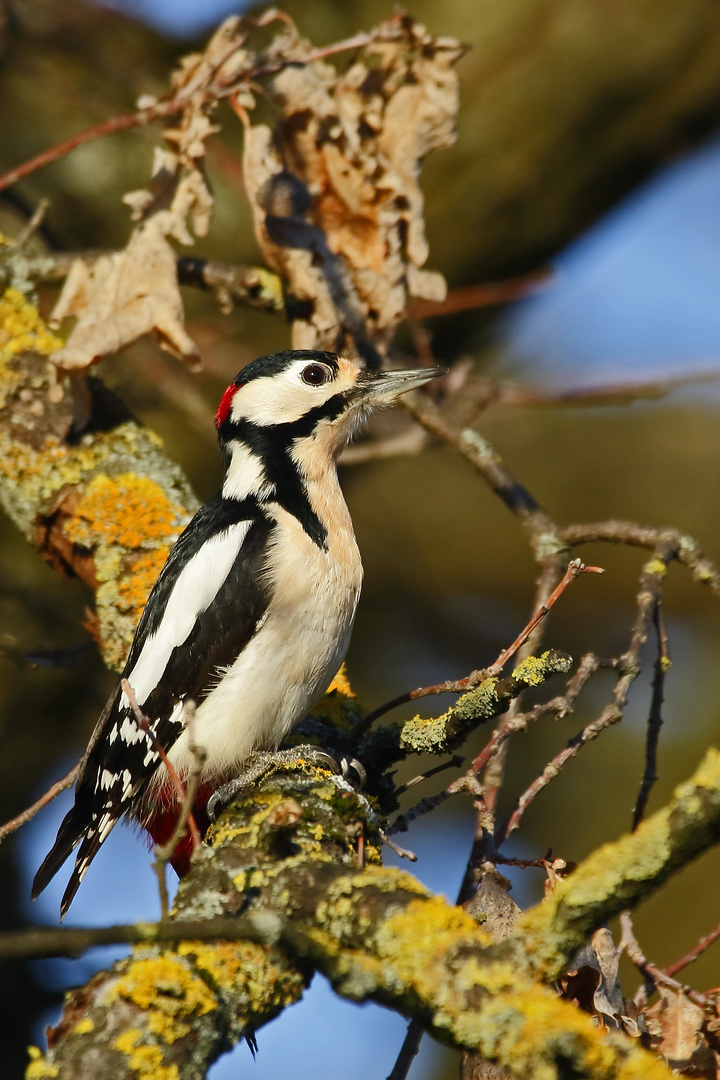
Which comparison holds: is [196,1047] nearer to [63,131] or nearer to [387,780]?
[387,780]

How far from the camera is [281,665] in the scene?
291 centimetres

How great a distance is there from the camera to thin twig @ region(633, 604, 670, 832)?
2518mm

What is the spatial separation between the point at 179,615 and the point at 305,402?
1014 millimetres

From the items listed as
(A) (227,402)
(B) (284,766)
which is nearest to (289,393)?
(A) (227,402)

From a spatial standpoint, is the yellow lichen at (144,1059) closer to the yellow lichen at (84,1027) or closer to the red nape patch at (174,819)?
the yellow lichen at (84,1027)

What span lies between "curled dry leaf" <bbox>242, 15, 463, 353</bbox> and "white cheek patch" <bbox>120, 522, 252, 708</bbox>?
98 cm

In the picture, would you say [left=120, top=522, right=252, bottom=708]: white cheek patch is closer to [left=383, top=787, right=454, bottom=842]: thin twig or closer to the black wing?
the black wing

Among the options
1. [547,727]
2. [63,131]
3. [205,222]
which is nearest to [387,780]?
[205,222]

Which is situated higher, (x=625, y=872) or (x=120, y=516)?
(x=120, y=516)

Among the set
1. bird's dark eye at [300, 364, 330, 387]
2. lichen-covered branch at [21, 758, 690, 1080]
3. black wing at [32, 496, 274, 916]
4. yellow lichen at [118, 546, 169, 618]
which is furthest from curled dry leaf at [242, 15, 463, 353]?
lichen-covered branch at [21, 758, 690, 1080]

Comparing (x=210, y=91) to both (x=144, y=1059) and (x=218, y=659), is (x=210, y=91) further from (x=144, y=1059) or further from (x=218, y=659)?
(x=144, y=1059)

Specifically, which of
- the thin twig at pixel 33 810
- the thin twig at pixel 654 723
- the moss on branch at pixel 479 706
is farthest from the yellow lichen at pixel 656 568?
the thin twig at pixel 33 810

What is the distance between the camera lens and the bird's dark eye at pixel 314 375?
3.63 metres

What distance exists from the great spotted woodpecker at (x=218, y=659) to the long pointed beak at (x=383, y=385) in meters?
0.59
